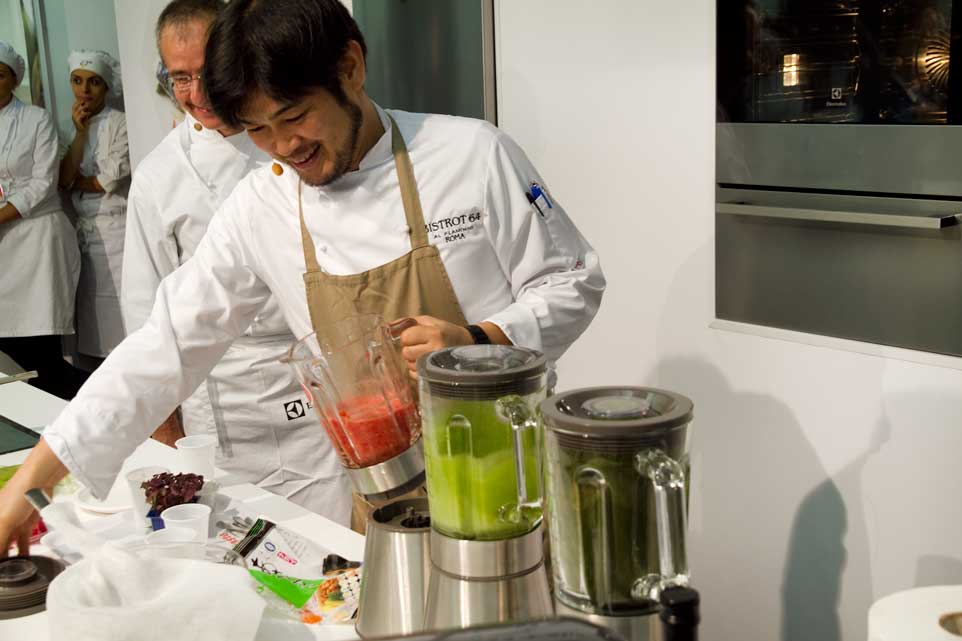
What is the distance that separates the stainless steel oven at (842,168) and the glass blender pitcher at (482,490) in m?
1.14

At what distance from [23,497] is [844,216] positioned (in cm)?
146

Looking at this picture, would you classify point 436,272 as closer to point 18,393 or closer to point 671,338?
point 671,338

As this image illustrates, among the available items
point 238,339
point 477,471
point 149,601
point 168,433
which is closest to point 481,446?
point 477,471

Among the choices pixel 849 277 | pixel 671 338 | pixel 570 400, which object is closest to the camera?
pixel 570 400

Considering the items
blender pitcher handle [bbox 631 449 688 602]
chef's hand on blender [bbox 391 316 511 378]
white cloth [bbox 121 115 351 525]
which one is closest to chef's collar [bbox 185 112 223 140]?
white cloth [bbox 121 115 351 525]

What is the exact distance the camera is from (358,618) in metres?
1.18

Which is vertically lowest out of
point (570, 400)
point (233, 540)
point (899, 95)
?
point (233, 540)

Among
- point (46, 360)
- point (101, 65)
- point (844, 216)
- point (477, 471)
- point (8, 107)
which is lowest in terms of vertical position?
point (46, 360)

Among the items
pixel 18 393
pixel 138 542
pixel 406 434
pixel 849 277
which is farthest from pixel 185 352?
pixel 849 277

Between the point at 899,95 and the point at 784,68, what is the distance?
10.2 inches

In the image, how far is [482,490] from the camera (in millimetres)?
997

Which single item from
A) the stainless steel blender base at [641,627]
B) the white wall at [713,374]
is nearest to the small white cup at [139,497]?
the stainless steel blender base at [641,627]

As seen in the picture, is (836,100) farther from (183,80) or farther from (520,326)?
(183,80)

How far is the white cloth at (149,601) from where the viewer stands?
106cm
